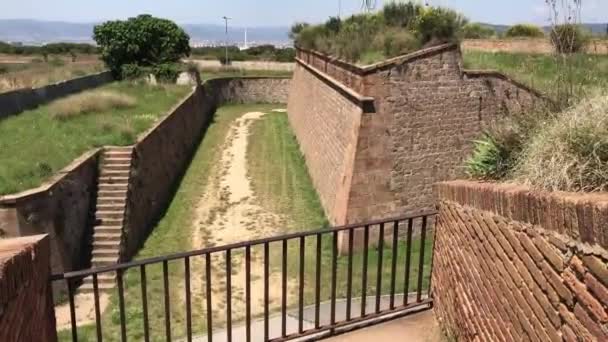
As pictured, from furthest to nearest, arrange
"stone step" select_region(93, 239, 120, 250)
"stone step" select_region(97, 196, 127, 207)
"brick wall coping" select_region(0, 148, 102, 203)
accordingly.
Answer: "stone step" select_region(97, 196, 127, 207) < "stone step" select_region(93, 239, 120, 250) < "brick wall coping" select_region(0, 148, 102, 203)

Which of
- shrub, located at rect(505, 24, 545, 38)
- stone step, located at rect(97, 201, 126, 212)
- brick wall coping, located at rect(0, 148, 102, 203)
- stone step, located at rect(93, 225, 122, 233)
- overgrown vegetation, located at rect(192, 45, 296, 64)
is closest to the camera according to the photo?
brick wall coping, located at rect(0, 148, 102, 203)

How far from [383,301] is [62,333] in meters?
4.68

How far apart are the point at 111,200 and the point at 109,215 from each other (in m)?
0.44

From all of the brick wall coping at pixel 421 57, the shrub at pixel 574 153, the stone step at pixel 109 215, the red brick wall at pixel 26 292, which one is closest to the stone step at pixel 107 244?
the stone step at pixel 109 215

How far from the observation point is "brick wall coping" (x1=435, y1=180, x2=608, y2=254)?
2137mm

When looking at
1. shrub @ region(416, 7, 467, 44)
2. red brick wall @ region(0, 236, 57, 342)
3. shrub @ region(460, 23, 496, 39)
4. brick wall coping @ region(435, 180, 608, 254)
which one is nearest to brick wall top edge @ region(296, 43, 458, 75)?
shrub @ region(416, 7, 467, 44)

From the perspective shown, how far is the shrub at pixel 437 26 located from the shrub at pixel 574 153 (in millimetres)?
10304

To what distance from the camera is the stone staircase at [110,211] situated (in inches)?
396

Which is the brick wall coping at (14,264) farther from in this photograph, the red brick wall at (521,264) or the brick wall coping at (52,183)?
the brick wall coping at (52,183)

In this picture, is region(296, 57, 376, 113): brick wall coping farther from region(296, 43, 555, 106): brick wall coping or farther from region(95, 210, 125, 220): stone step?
region(95, 210, 125, 220): stone step

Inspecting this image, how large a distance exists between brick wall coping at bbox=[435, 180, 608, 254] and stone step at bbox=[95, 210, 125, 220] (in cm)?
885

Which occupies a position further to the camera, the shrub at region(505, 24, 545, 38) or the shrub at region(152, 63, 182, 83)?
the shrub at region(152, 63, 182, 83)

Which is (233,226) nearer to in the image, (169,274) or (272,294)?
(169,274)

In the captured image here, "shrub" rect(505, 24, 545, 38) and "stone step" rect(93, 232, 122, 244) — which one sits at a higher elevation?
"shrub" rect(505, 24, 545, 38)
